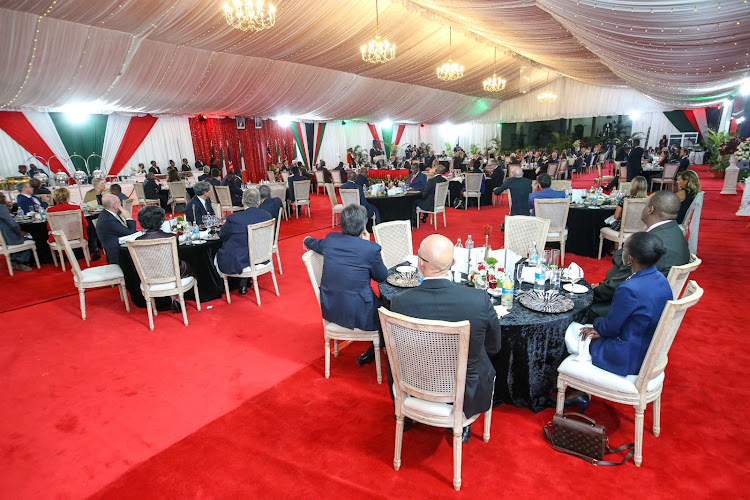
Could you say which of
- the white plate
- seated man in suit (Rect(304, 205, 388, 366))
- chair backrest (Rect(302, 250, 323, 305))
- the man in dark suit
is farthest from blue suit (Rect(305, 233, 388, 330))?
the man in dark suit

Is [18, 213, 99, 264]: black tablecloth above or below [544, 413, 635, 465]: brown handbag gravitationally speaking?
above

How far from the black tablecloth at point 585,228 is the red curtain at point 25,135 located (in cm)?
1450

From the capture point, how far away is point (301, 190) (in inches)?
397

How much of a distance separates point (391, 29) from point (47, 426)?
11188mm

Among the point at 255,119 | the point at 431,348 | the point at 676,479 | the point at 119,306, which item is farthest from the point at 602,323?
the point at 255,119

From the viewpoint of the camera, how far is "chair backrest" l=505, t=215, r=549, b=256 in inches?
165

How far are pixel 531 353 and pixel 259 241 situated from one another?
10.5 feet

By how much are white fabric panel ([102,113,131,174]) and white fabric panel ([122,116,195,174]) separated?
0.53 m

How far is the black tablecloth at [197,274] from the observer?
481cm

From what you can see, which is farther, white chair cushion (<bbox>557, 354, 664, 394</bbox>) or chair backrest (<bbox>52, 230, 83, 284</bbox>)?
chair backrest (<bbox>52, 230, 83, 284</bbox>)

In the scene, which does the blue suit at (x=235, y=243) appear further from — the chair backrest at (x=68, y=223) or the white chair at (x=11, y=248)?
the white chair at (x=11, y=248)

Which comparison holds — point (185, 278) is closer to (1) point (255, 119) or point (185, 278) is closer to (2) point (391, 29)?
(2) point (391, 29)

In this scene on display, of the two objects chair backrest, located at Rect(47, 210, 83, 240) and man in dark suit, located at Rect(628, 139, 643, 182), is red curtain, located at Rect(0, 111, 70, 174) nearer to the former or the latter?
chair backrest, located at Rect(47, 210, 83, 240)

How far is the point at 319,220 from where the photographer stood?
10.2 meters
